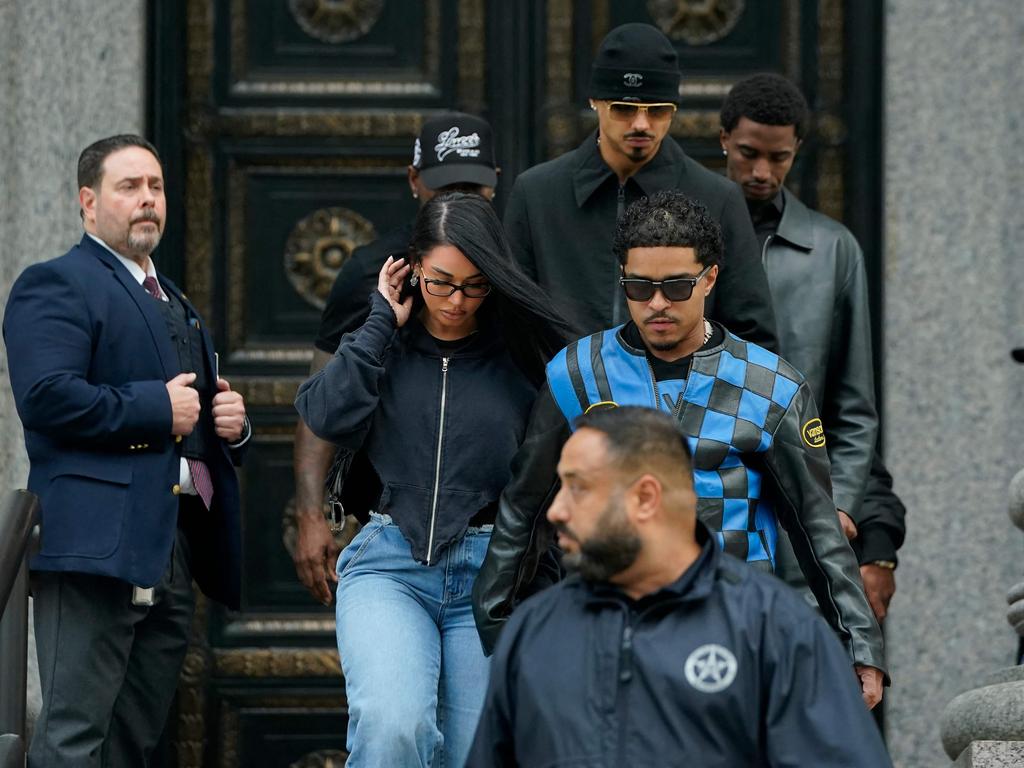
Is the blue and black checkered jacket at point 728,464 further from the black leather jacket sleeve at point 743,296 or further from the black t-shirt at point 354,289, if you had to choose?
the black t-shirt at point 354,289

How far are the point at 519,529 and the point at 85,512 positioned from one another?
144 cm

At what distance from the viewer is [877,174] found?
8.33 metres

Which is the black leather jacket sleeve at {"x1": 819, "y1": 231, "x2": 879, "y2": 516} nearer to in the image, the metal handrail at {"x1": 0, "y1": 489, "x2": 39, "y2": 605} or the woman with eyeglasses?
the woman with eyeglasses

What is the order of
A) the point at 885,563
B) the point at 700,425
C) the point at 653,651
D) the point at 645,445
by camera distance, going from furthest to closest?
the point at 885,563 < the point at 700,425 < the point at 645,445 < the point at 653,651

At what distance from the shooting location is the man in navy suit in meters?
6.17

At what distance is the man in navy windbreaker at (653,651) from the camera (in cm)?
430

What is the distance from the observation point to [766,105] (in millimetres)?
6699

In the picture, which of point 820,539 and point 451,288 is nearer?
point 820,539

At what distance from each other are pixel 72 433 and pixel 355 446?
3.01 ft

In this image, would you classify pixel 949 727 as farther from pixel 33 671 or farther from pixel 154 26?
pixel 154 26

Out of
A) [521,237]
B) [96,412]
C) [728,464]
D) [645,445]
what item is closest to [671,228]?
[728,464]

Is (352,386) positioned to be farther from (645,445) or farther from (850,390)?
(850,390)

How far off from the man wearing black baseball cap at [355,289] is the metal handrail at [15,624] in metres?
1.00

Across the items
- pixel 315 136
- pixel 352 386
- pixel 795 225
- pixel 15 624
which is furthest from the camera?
pixel 315 136
